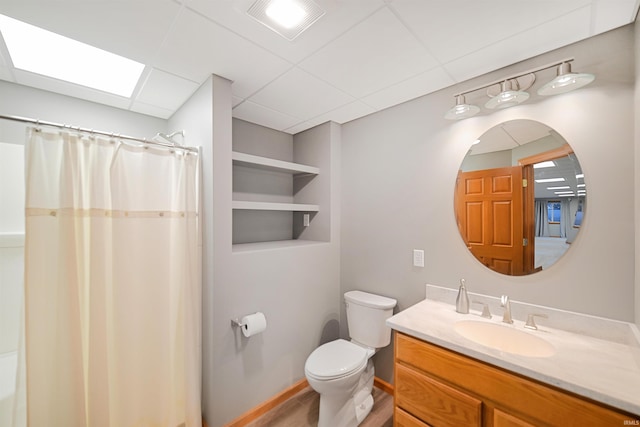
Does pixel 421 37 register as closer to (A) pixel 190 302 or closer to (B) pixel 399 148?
(B) pixel 399 148

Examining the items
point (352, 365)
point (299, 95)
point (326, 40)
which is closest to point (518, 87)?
point (326, 40)

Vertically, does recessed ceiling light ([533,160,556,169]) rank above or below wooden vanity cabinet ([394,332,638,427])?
above

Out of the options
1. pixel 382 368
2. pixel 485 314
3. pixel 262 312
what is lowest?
pixel 382 368

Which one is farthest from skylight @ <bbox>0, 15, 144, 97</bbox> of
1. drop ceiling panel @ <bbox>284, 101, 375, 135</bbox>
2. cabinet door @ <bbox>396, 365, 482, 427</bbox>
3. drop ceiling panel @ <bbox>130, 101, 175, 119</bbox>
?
cabinet door @ <bbox>396, 365, 482, 427</bbox>

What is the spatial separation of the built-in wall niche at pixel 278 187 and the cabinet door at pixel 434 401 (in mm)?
1364

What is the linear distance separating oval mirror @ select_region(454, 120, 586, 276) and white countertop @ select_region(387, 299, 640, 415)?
1.32ft

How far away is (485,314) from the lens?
1.54 metres

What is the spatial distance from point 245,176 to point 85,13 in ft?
4.79

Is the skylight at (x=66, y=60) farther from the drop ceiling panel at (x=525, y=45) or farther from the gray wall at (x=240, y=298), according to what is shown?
the drop ceiling panel at (x=525, y=45)

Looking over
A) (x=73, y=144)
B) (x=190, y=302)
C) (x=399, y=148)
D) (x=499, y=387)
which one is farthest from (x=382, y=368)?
(x=73, y=144)

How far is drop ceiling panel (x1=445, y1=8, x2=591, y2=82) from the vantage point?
3.93ft

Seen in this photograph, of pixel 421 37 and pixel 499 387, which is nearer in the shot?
pixel 499 387

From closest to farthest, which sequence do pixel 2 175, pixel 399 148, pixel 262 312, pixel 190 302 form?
pixel 2 175 → pixel 190 302 → pixel 262 312 → pixel 399 148

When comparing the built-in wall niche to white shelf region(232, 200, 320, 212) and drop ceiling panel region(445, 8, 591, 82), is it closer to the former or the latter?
white shelf region(232, 200, 320, 212)
